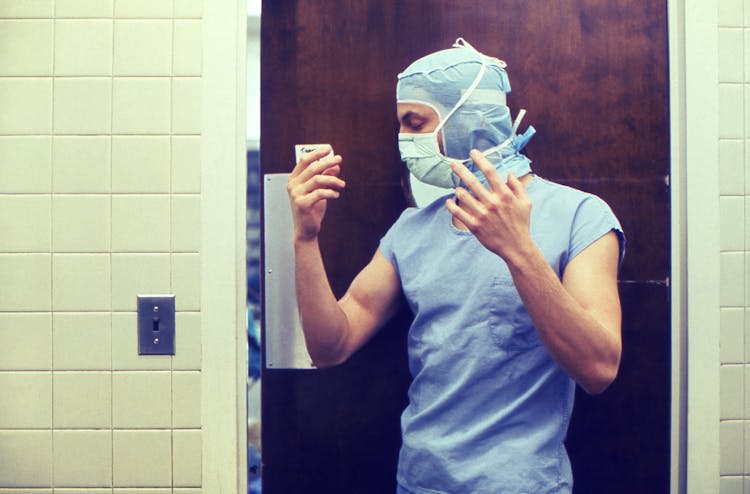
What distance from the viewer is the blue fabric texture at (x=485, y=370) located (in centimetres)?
156

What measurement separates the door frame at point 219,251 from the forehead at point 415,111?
0.43 metres

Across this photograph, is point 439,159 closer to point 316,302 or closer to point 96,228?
point 316,302

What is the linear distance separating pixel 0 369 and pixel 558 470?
1407mm

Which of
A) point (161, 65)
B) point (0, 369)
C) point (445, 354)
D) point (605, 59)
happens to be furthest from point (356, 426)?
point (605, 59)

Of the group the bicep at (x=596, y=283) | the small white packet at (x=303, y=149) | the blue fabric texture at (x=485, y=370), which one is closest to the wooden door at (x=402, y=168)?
the small white packet at (x=303, y=149)

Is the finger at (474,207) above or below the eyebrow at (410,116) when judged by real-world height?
below

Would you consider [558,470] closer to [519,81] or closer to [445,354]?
[445,354]

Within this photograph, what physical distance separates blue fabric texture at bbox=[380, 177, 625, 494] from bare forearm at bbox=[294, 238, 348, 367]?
7.5 inches

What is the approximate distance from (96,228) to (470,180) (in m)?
0.96

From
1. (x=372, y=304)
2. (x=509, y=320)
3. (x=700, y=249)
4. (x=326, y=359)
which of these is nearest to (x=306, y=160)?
(x=372, y=304)

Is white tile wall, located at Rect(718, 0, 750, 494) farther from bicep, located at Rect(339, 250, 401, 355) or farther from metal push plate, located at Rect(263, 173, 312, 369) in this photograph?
metal push plate, located at Rect(263, 173, 312, 369)

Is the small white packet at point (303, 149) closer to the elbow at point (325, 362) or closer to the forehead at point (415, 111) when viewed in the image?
the forehead at point (415, 111)

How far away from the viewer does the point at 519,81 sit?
1.76 metres

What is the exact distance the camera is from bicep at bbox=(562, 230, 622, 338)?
1526mm
